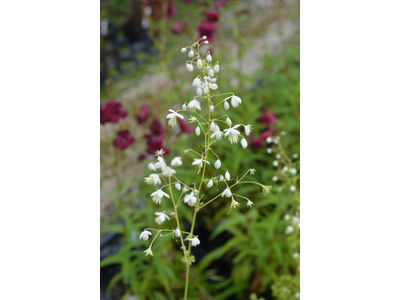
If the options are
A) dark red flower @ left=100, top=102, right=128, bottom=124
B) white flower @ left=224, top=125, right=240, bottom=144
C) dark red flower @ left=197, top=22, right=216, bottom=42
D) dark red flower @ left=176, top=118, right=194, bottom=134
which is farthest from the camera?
dark red flower @ left=197, top=22, right=216, bottom=42

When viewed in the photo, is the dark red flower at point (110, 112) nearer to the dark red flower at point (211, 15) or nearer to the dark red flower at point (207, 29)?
the dark red flower at point (207, 29)

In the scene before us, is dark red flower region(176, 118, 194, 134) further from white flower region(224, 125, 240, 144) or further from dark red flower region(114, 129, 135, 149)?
white flower region(224, 125, 240, 144)

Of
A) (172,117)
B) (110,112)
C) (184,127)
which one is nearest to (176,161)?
(172,117)

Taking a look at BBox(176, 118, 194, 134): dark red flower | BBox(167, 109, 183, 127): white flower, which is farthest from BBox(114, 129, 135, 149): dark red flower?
BBox(167, 109, 183, 127): white flower

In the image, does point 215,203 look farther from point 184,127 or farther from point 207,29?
point 207,29
